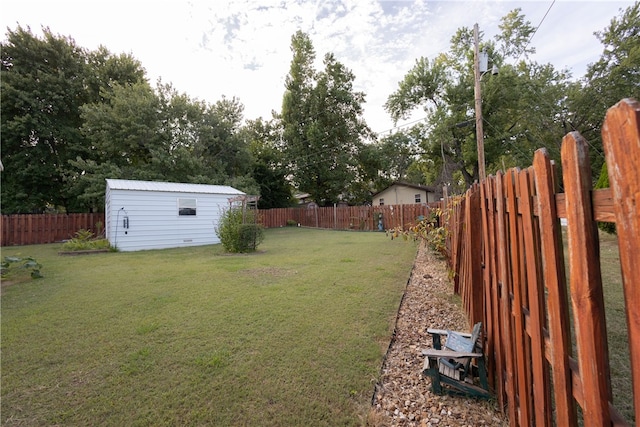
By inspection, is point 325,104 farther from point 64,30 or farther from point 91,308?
point 91,308

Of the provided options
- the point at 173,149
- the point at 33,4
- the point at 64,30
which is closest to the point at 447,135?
the point at 173,149

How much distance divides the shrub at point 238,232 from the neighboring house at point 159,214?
3.55 m

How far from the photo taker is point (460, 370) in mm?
2012

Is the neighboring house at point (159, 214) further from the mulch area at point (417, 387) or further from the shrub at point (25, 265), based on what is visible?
the mulch area at point (417, 387)

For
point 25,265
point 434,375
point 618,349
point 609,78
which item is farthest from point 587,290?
point 609,78

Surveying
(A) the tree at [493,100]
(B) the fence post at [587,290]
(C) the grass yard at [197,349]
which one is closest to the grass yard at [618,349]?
(B) the fence post at [587,290]

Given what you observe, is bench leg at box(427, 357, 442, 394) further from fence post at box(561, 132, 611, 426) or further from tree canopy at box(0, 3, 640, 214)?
tree canopy at box(0, 3, 640, 214)

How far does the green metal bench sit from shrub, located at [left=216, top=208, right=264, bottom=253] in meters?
7.33

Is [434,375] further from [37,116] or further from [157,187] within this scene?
[37,116]

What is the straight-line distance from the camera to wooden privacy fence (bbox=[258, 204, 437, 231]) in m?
15.0

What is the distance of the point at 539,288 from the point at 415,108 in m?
23.0

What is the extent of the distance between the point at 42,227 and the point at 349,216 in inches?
626

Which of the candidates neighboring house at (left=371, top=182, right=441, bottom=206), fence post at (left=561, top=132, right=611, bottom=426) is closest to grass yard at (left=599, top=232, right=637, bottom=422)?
fence post at (left=561, top=132, right=611, bottom=426)

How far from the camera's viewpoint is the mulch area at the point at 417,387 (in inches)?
69.3
